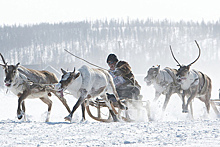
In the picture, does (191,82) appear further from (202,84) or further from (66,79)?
(66,79)

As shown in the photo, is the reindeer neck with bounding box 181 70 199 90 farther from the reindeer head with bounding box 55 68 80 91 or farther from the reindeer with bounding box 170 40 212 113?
the reindeer head with bounding box 55 68 80 91

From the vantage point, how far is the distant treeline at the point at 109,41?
109938mm

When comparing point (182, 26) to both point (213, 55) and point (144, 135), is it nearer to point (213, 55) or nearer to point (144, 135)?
point (213, 55)

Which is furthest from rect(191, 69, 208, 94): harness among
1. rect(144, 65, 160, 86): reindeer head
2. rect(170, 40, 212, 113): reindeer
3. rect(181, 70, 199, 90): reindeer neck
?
rect(144, 65, 160, 86): reindeer head

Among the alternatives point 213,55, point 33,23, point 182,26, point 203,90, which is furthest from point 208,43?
point 203,90

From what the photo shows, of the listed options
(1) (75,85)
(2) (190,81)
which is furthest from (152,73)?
(1) (75,85)

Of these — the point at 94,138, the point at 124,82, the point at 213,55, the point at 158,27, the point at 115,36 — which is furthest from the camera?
the point at 158,27

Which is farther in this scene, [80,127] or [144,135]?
[80,127]

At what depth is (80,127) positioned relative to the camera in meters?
6.44

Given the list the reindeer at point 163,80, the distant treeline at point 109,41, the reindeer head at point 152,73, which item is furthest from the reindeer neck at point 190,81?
the distant treeline at point 109,41

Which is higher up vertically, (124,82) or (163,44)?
(163,44)

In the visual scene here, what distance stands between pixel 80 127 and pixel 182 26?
15622 centimetres

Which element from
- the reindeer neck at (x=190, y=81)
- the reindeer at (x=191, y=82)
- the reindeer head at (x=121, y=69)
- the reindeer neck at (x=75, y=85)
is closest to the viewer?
the reindeer neck at (x=75, y=85)

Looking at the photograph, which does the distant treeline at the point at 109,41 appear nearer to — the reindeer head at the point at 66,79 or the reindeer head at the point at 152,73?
the reindeer head at the point at 152,73
